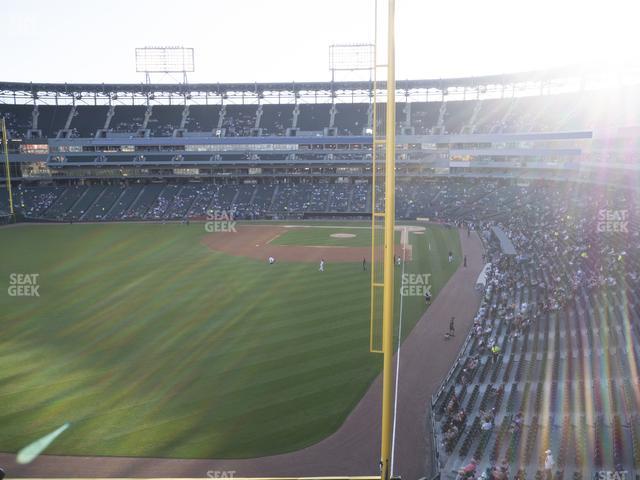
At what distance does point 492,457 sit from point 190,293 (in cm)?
2079

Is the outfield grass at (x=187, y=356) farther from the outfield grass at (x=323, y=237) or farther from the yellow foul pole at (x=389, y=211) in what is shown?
the outfield grass at (x=323, y=237)

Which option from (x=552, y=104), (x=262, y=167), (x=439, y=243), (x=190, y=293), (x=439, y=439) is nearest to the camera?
(x=439, y=439)

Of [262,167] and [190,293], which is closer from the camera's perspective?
[190,293]

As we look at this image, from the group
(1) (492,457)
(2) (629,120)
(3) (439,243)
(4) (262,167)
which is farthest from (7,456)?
(4) (262,167)

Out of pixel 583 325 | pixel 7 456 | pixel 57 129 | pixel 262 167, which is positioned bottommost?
pixel 7 456

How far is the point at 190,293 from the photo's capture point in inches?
1131

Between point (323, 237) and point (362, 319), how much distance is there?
2788 cm

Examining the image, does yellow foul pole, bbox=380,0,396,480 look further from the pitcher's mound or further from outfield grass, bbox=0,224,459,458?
the pitcher's mound

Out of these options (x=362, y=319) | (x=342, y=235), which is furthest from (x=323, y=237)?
(x=362, y=319)

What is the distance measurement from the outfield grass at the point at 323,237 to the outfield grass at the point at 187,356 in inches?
416

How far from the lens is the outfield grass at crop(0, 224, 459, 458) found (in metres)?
14.3

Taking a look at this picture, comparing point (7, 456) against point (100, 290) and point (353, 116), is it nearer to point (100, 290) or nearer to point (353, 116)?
point (100, 290)

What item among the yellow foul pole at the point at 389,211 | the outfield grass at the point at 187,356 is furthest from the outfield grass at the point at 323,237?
the yellow foul pole at the point at 389,211

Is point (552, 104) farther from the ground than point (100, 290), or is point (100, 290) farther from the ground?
point (552, 104)
